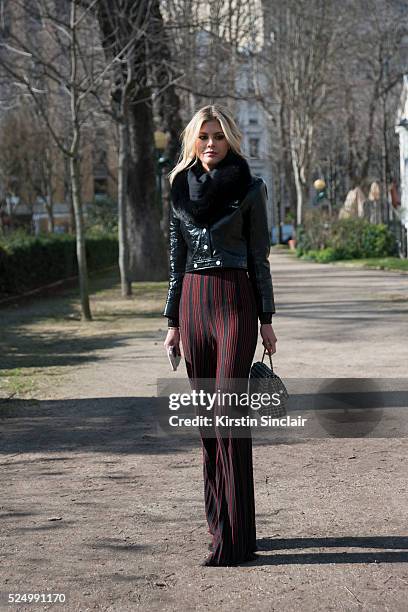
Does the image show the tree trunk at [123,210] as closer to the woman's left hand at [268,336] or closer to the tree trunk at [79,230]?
the tree trunk at [79,230]

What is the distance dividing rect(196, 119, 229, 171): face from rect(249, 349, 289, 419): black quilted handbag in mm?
866

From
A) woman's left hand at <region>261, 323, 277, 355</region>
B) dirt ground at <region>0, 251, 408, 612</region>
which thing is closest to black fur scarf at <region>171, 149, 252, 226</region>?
woman's left hand at <region>261, 323, 277, 355</region>

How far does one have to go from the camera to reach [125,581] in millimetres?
4465

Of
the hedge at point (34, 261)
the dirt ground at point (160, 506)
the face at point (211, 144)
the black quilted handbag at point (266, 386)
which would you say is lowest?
the hedge at point (34, 261)

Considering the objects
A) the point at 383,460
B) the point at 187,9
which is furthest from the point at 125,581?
the point at 187,9

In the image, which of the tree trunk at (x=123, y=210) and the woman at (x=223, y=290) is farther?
the tree trunk at (x=123, y=210)

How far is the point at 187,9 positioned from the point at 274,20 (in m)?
20.1

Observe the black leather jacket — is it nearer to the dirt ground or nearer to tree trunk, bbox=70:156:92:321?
the dirt ground

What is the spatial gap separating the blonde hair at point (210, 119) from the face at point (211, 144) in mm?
20

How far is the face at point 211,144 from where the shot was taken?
470 centimetres

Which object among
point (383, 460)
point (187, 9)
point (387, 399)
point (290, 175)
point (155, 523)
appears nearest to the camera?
point (155, 523)

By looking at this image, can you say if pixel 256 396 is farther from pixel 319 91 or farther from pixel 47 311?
pixel 319 91

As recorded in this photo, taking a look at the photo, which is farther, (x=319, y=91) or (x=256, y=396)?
(x=319, y=91)

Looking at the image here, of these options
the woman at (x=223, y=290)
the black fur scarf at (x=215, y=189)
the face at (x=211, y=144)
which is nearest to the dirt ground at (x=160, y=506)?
the woman at (x=223, y=290)
